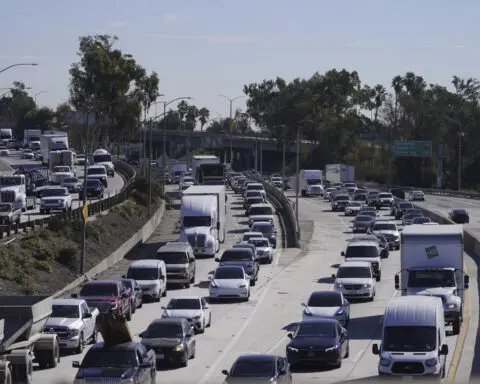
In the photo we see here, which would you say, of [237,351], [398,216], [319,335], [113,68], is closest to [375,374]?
[319,335]

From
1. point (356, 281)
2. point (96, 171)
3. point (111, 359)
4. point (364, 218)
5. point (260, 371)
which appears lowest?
point (364, 218)

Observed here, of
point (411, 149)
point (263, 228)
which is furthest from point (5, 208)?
point (411, 149)

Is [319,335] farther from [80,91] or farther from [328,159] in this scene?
[328,159]

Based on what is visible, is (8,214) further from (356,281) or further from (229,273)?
(356,281)

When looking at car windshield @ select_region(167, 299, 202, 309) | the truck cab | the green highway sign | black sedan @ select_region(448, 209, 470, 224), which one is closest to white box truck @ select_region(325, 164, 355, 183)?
the green highway sign

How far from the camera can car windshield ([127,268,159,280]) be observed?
47.1 m

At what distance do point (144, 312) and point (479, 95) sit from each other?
148 meters

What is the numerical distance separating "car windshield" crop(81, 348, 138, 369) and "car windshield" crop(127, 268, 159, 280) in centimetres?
2215

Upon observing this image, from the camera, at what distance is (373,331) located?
3891 centimetres

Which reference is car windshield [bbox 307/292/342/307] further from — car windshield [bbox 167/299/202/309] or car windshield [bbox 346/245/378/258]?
car windshield [bbox 346/245/378/258]

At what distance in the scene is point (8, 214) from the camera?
64.1 metres

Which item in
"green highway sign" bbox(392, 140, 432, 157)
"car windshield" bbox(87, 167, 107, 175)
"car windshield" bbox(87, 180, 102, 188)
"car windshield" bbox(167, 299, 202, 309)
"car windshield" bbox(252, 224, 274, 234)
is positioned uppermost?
"green highway sign" bbox(392, 140, 432, 157)

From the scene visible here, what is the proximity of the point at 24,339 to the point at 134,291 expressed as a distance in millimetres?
14342

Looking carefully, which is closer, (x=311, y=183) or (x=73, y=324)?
(x=73, y=324)
